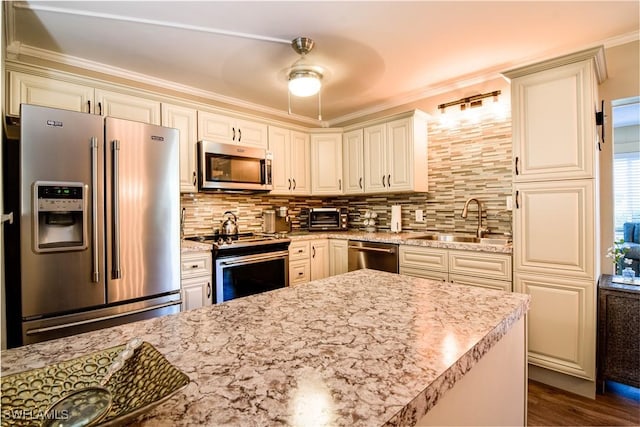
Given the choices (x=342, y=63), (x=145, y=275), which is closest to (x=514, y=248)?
(x=342, y=63)

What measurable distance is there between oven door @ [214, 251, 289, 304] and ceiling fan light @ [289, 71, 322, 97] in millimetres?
1464

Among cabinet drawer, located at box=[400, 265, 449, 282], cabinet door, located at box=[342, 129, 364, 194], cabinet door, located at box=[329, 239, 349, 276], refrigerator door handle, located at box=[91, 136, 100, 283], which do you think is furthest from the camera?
cabinet door, located at box=[342, 129, 364, 194]

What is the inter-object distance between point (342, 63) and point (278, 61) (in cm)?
54

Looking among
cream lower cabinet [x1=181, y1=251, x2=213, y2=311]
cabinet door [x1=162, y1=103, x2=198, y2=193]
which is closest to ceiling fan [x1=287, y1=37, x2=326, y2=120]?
cabinet door [x1=162, y1=103, x2=198, y2=193]

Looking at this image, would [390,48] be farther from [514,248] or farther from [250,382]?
[250,382]

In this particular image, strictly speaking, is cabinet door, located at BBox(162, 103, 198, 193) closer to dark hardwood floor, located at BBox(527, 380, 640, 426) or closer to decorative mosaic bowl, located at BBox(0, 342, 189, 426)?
decorative mosaic bowl, located at BBox(0, 342, 189, 426)

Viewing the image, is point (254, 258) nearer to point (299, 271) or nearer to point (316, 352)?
point (299, 271)

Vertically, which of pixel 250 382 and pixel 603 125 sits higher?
pixel 603 125

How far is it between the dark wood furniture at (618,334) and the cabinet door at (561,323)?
94 mm

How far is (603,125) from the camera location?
7.13 ft

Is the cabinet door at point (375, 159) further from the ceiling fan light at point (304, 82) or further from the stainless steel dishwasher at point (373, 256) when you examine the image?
the ceiling fan light at point (304, 82)

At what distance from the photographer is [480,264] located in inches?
93.0

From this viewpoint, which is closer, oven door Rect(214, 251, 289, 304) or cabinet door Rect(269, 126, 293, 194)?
oven door Rect(214, 251, 289, 304)

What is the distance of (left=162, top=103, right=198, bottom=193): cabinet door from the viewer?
2.78 meters
